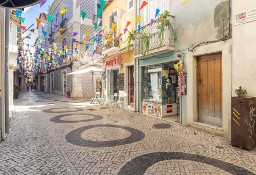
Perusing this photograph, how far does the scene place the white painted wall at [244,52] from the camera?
16.1 feet

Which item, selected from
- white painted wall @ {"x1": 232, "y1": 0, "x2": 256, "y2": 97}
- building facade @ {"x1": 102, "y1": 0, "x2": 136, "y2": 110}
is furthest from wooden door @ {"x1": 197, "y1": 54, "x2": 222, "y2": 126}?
building facade @ {"x1": 102, "y1": 0, "x2": 136, "y2": 110}

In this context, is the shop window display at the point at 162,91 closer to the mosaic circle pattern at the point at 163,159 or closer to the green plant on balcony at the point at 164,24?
the green plant on balcony at the point at 164,24

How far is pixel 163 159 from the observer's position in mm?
4094

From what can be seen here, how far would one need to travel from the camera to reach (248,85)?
5008 millimetres

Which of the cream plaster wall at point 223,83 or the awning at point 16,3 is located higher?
the awning at point 16,3

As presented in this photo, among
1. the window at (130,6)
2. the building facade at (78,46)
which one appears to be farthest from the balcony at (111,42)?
the building facade at (78,46)

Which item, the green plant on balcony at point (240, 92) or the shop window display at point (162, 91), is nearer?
the green plant on balcony at point (240, 92)


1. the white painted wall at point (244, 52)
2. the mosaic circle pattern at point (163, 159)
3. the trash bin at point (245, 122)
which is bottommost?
the mosaic circle pattern at point (163, 159)

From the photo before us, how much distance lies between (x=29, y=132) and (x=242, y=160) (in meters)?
6.53

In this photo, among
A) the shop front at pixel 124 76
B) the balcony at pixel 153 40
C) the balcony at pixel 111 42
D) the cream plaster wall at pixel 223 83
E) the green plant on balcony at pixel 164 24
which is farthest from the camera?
the balcony at pixel 111 42

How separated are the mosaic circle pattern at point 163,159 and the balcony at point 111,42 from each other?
9.30 m

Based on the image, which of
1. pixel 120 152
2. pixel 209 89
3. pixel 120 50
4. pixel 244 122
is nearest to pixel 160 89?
pixel 209 89

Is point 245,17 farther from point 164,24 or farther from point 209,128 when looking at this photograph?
point 209,128

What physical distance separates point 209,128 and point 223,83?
1.66 meters
